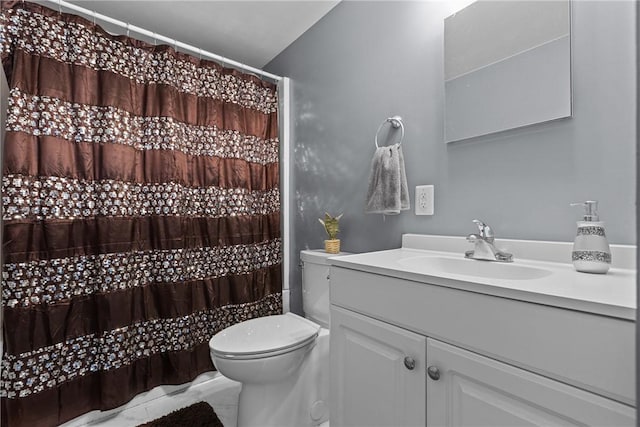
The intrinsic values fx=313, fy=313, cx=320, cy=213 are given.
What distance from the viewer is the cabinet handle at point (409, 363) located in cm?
83

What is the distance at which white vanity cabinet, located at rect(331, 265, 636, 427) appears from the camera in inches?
21.6

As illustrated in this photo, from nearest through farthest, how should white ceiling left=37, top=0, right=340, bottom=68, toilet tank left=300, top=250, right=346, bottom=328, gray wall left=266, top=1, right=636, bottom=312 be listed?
gray wall left=266, top=1, right=636, bottom=312 → toilet tank left=300, top=250, right=346, bottom=328 → white ceiling left=37, top=0, right=340, bottom=68

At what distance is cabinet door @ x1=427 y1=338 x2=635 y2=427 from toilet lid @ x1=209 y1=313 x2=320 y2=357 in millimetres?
718

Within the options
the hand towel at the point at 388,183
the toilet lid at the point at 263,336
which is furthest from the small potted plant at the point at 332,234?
the toilet lid at the point at 263,336

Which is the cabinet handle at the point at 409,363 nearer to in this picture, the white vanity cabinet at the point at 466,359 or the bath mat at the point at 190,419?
the white vanity cabinet at the point at 466,359

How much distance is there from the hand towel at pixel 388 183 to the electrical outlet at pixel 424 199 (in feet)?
0.16

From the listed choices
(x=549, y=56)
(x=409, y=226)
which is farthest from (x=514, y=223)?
(x=549, y=56)

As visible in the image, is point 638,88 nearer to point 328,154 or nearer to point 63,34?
point 328,154

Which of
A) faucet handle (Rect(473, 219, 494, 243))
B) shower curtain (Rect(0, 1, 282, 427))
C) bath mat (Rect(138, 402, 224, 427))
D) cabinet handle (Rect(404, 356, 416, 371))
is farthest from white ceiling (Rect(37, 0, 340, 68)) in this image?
bath mat (Rect(138, 402, 224, 427))

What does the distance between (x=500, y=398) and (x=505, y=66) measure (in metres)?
1.04

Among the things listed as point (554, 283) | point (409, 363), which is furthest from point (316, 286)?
point (554, 283)

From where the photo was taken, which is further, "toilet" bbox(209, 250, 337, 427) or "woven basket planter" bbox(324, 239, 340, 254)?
"woven basket planter" bbox(324, 239, 340, 254)

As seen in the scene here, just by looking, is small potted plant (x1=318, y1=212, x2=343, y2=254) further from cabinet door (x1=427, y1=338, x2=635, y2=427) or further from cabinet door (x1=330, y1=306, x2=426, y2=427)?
cabinet door (x1=427, y1=338, x2=635, y2=427)

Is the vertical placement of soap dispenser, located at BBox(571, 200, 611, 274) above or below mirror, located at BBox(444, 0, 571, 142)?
below
